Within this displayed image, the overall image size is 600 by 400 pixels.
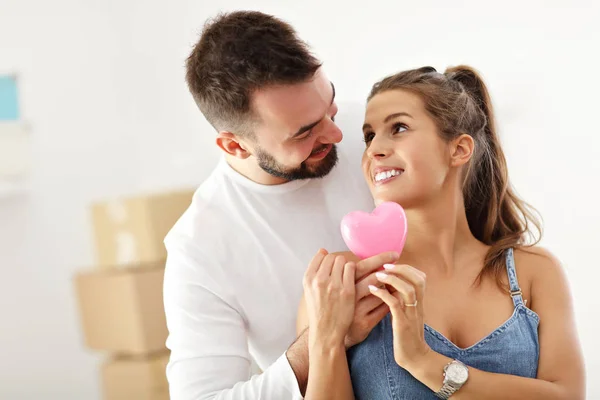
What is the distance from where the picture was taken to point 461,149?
166 cm

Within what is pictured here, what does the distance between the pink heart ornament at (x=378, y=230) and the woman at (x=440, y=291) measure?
7 cm

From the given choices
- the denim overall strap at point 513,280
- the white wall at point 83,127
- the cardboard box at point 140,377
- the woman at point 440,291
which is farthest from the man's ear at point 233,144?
the cardboard box at point 140,377

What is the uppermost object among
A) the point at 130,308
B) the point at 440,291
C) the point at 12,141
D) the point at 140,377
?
the point at 12,141

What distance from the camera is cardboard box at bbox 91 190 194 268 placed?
3.50 m

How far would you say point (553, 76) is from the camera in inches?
105

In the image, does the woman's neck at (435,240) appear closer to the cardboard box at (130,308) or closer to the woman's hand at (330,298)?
the woman's hand at (330,298)

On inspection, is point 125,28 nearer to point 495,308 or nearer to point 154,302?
point 154,302

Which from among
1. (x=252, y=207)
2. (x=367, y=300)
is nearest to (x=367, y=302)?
(x=367, y=300)

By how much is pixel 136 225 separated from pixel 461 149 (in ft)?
7.13

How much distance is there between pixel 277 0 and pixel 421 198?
2.23 metres

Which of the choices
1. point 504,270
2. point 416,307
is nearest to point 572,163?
point 504,270

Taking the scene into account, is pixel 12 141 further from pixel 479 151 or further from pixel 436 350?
pixel 436 350

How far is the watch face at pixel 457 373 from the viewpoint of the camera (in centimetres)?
142

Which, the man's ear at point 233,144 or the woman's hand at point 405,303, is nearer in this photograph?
the woman's hand at point 405,303
